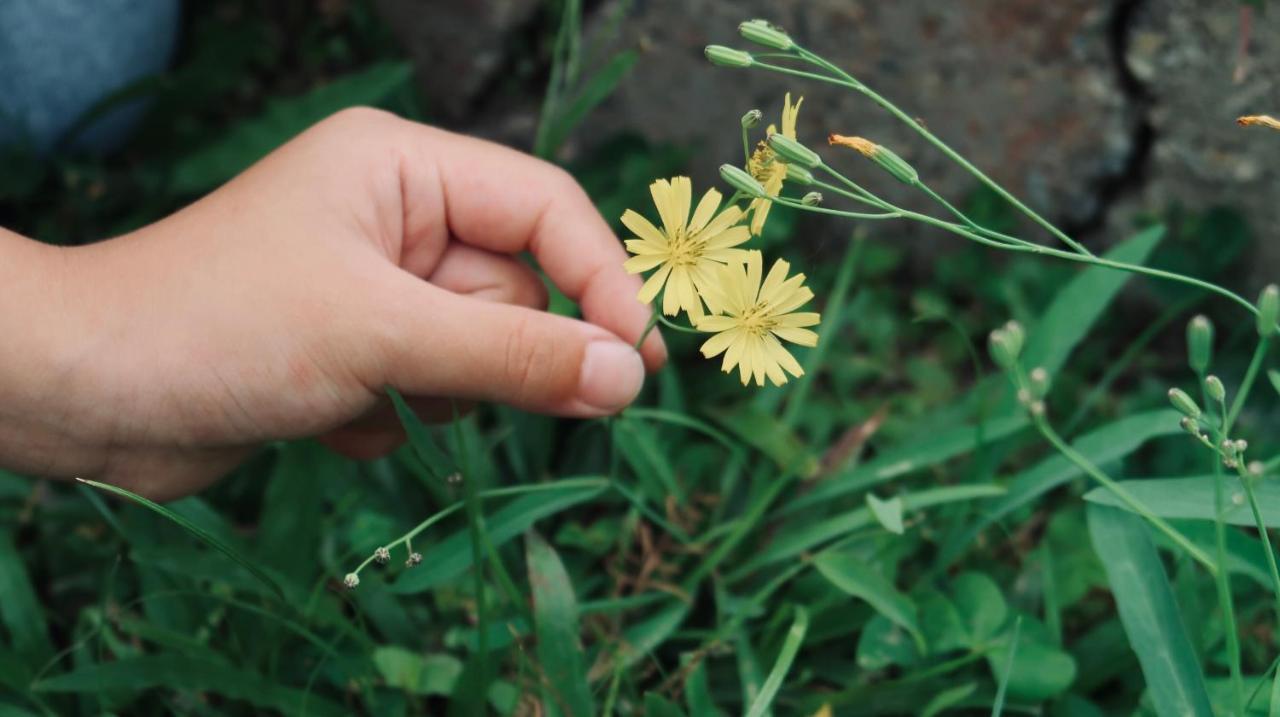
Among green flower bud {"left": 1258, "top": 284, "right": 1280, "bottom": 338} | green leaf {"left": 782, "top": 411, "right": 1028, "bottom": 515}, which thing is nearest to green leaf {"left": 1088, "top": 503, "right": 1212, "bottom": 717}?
green leaf {"left": 782, "top": 411, "right": 1028, "bottom": 515}

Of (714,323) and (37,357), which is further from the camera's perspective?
(37,357)

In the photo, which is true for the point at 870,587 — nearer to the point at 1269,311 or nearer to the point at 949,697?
the point at 949,697

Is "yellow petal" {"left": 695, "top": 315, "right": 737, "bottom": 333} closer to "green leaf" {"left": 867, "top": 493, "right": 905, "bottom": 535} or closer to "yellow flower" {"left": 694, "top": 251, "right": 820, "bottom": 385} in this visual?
"yellow flower" {"left": 694, "top": 251, "right": 820, "bottom": 385}

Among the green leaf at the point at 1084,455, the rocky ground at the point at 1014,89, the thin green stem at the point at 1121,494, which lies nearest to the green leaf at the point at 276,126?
the rocky ground at the point at 1014,89

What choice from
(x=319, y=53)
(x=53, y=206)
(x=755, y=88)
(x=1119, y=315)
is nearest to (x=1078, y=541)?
(x=1119, y=315)

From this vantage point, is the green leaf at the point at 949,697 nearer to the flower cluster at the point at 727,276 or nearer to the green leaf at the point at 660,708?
the green leaf at the point at 660,708

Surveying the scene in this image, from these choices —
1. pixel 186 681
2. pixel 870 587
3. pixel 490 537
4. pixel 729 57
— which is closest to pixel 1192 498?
pixel 870 587
